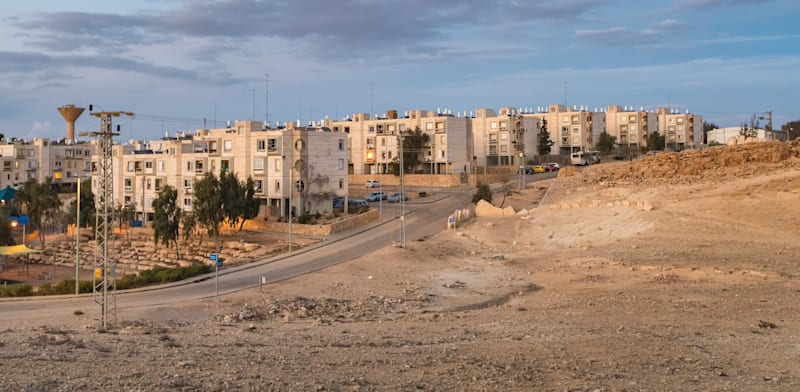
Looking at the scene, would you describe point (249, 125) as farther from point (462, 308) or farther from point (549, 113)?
point (549, 113)

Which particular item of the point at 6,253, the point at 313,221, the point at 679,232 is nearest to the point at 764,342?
the point at 679,232

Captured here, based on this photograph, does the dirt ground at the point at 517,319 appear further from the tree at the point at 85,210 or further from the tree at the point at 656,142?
the tree at the point at 656,142

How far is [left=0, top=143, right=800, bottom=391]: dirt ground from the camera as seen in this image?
18.9 meters

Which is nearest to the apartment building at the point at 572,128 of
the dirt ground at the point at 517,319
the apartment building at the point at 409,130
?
the apartment building at the point at 409,130

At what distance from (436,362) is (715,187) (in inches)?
1774

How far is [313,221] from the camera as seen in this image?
214ft

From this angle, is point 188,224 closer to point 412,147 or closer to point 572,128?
point 412,147

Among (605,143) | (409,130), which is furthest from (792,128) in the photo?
(409,130)

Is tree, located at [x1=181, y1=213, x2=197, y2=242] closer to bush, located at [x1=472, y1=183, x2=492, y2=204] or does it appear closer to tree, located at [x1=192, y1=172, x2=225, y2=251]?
tree, located at [x1=192, y1=172, x2=225, y2=251]

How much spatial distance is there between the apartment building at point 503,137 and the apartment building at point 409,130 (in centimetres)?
1014

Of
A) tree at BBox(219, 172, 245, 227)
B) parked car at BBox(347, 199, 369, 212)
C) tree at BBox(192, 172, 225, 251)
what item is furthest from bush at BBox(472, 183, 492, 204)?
tree at BBox(192, 172, 225, 251)

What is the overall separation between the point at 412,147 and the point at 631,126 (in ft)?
168

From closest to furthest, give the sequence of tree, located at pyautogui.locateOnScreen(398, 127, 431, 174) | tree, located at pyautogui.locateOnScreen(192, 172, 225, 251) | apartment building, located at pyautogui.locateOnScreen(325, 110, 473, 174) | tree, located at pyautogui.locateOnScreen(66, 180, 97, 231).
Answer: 1. tree, located at pyautogui.locateOnScreen(192, 172, 225, 251)
2. tree, located at pyautogui.locateOnScreen(66, 180, 97, 231)
3. tree, located at pyautogui.locateOnScreen(398, 127, 431, 174)
4. apartment building, located at pyautogui.locateOnScreen(325, 110, 473, 174)

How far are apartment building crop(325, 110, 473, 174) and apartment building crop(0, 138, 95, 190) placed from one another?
43.0 meters
